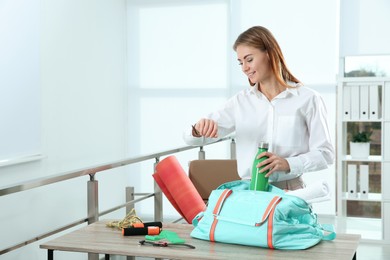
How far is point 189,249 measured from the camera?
6.54ft

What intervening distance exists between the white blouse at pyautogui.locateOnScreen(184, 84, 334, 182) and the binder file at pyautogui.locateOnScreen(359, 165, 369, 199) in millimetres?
3432

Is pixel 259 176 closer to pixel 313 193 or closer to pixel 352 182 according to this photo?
pixel 313 193

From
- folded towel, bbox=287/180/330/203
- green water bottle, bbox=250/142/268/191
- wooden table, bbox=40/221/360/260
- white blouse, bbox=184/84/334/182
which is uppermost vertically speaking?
white blouse, bbox=184/84/334/182

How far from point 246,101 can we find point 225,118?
103mm

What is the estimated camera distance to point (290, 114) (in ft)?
7.30

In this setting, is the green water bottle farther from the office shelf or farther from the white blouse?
the office shelf

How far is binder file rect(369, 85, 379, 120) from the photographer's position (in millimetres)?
5447

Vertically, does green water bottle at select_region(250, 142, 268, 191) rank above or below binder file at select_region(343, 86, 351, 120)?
below

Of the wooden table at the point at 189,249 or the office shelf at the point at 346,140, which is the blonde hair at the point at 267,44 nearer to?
the wooden table at the point at 189,249

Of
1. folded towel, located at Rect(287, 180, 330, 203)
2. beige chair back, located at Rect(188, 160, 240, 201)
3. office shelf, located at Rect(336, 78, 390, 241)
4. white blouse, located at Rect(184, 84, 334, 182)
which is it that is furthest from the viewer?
office shelf, located at Rect(336, 78, 390, 241)

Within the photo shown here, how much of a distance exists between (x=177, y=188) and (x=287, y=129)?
958 millimetres

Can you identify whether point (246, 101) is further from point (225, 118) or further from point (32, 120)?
point (32, 120)

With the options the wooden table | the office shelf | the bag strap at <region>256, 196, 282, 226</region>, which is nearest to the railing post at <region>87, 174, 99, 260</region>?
the wooden table

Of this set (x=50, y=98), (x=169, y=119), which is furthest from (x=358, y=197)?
(x=50, y=98)
